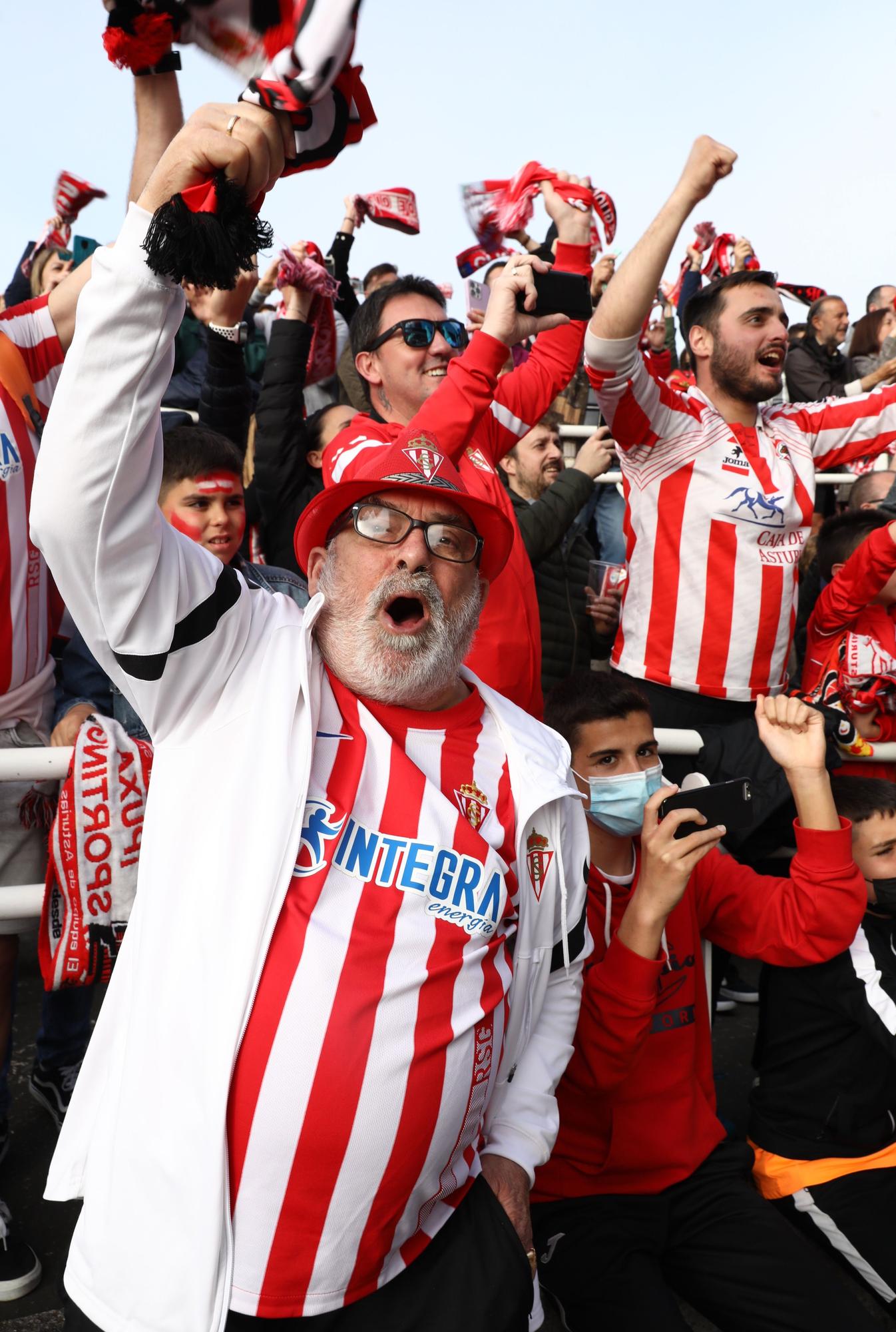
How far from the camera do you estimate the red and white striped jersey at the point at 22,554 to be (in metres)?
2.55

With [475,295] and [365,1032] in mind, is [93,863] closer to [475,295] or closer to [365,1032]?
[365,1032]

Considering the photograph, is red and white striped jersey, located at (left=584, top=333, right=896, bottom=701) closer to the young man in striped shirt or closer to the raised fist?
the young man in striped shirt

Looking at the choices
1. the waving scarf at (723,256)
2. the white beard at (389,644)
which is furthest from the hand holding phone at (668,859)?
the waving scarf at (723,256)

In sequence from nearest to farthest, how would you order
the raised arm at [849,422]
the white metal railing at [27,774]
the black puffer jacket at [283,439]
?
the white metal railing at [27,774] < the black puffer jacket at [283,439] < the raised arm at [849,422]

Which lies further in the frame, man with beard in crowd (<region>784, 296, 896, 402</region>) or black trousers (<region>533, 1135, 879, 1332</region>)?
man with beard in crowd (<region>784, 296, 896, 402</region>)

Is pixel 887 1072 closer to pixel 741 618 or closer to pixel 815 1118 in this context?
pixel 815 1118

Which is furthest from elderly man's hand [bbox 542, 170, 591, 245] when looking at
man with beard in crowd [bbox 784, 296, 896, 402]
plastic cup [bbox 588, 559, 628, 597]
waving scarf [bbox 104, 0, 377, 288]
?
man with beard in crowd [bbox 784, 296, 896, 402]

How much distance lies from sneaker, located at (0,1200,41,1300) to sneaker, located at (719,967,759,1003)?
2.74 m

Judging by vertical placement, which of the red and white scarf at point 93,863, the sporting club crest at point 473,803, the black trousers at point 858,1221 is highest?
the sporting club crest at point 473,803

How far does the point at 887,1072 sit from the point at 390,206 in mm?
4984

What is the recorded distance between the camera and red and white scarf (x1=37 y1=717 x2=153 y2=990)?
2.13 m

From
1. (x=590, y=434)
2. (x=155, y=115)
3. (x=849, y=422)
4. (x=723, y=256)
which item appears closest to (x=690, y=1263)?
(x=155, y=115)

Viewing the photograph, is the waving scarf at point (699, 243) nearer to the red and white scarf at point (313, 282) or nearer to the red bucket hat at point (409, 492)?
the red and white scarf at point (313, 282)

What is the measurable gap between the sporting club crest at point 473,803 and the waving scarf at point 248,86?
3.29 feet
